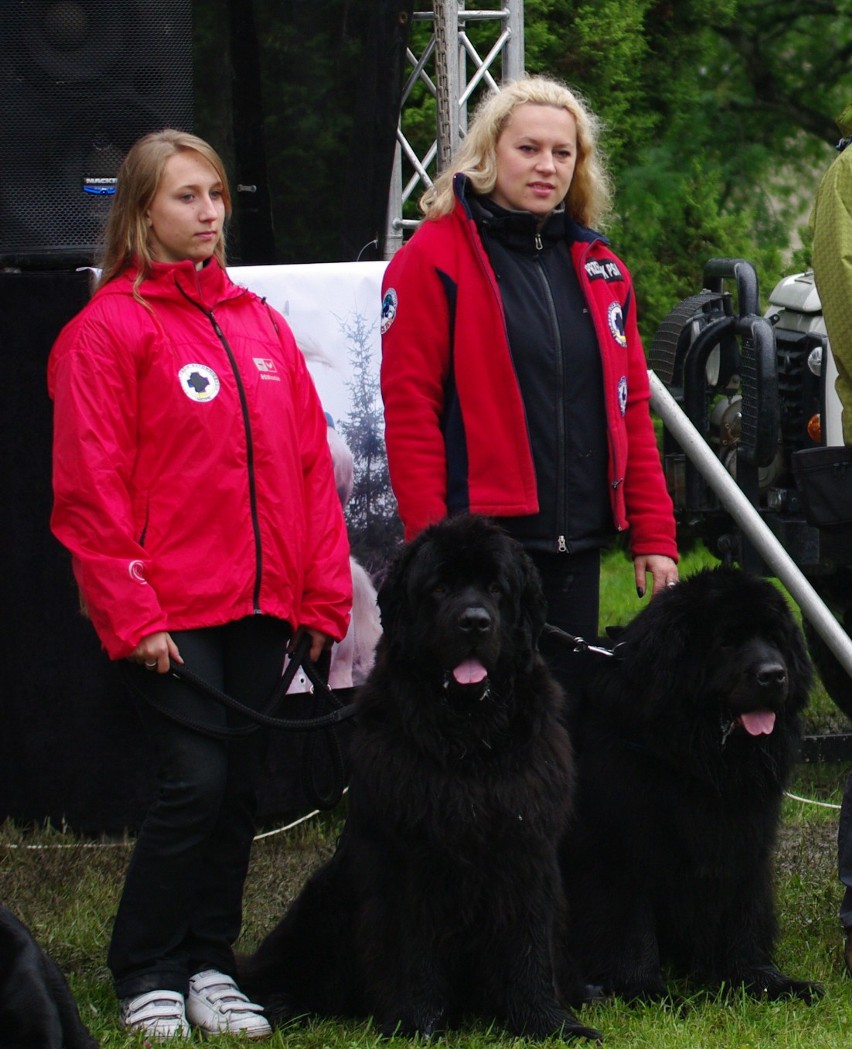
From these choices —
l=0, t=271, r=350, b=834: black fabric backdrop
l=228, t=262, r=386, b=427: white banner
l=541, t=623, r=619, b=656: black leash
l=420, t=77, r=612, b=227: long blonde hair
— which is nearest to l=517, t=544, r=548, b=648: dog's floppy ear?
l=541, t=623, r=619, b=656: black leash

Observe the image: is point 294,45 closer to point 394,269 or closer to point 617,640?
point 394,269

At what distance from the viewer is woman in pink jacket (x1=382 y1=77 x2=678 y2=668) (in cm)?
359

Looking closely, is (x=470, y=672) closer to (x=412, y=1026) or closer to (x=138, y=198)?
(x=412, y=1026)

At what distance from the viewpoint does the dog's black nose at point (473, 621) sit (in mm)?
3197

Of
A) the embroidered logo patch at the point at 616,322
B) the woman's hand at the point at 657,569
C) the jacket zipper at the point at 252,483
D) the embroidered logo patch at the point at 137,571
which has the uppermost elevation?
the embroidered logo patch at the point at 616,322

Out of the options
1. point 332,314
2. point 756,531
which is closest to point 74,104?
point 332,314

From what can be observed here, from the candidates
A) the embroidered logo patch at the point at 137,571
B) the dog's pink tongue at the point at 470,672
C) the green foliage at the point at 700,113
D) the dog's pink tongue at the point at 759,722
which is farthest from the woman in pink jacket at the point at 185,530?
the green foliage at the point at 700,113

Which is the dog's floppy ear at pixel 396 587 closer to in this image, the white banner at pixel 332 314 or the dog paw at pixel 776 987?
the dog paw at pixel 776 987

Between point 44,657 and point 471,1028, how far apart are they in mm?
2016

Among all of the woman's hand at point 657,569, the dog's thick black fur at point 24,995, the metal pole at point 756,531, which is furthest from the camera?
the metal pole at point 756,531

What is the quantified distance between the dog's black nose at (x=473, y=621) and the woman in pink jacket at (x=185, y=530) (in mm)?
513

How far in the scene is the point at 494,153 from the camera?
12.1ft

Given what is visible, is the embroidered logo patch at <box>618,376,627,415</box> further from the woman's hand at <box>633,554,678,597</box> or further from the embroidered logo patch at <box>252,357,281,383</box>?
the embroidered logo patch at <box>252,357,281,383</box>

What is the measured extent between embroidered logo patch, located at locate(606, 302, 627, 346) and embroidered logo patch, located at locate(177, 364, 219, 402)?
0.98m
